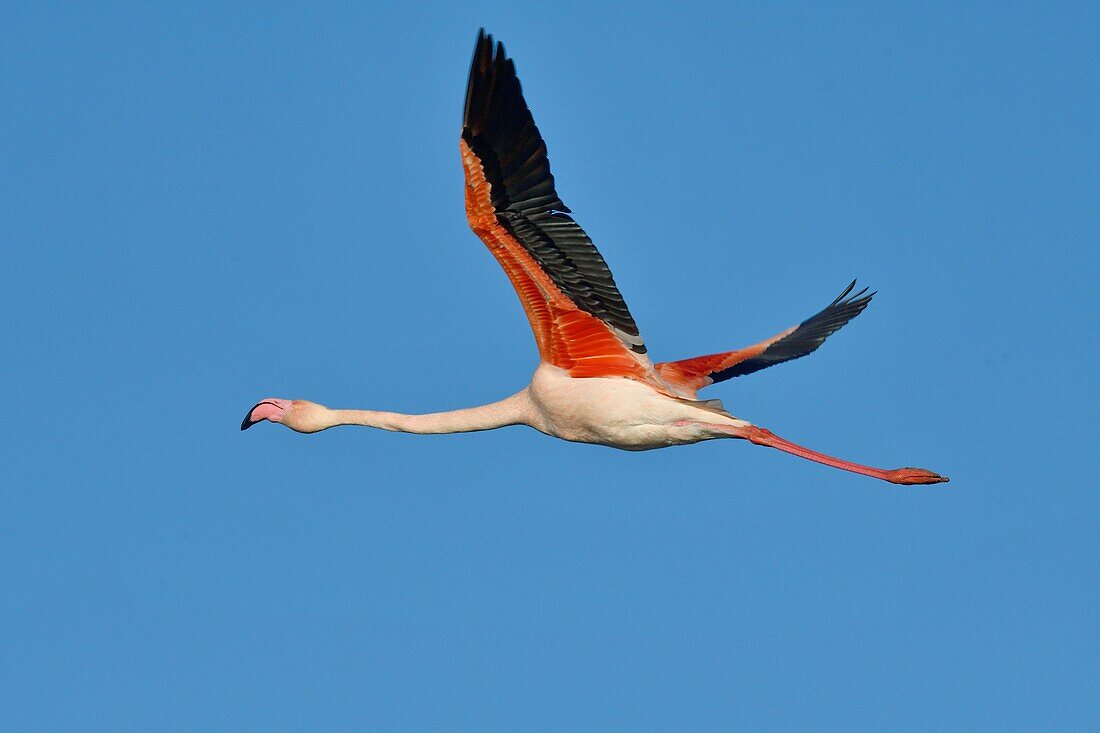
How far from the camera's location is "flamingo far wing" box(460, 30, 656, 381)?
46.1 ft

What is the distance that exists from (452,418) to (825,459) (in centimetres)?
412

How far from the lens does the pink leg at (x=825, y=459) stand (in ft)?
50.4

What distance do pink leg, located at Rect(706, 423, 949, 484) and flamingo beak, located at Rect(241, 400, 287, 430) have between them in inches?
209

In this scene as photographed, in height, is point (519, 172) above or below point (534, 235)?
above

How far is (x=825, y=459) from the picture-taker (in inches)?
616

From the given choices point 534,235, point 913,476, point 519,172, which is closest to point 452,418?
point 534,235

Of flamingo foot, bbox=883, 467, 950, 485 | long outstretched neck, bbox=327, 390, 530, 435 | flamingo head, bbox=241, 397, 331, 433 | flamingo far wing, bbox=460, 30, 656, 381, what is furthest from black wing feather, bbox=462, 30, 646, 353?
flamingo head, bbox=241, 397, 331, 433

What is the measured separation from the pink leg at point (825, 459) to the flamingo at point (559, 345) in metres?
0.01

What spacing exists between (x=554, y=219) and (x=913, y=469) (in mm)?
4326

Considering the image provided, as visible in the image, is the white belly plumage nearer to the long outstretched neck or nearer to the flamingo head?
the long outstretched neck

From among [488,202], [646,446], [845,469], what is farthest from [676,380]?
[488,202]

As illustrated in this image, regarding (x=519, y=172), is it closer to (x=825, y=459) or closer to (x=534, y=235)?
(x=534, y=235)

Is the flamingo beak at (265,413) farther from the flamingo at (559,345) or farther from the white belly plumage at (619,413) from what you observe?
the white belly plumage at (619,413)

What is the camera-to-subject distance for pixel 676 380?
17500 millimetres
